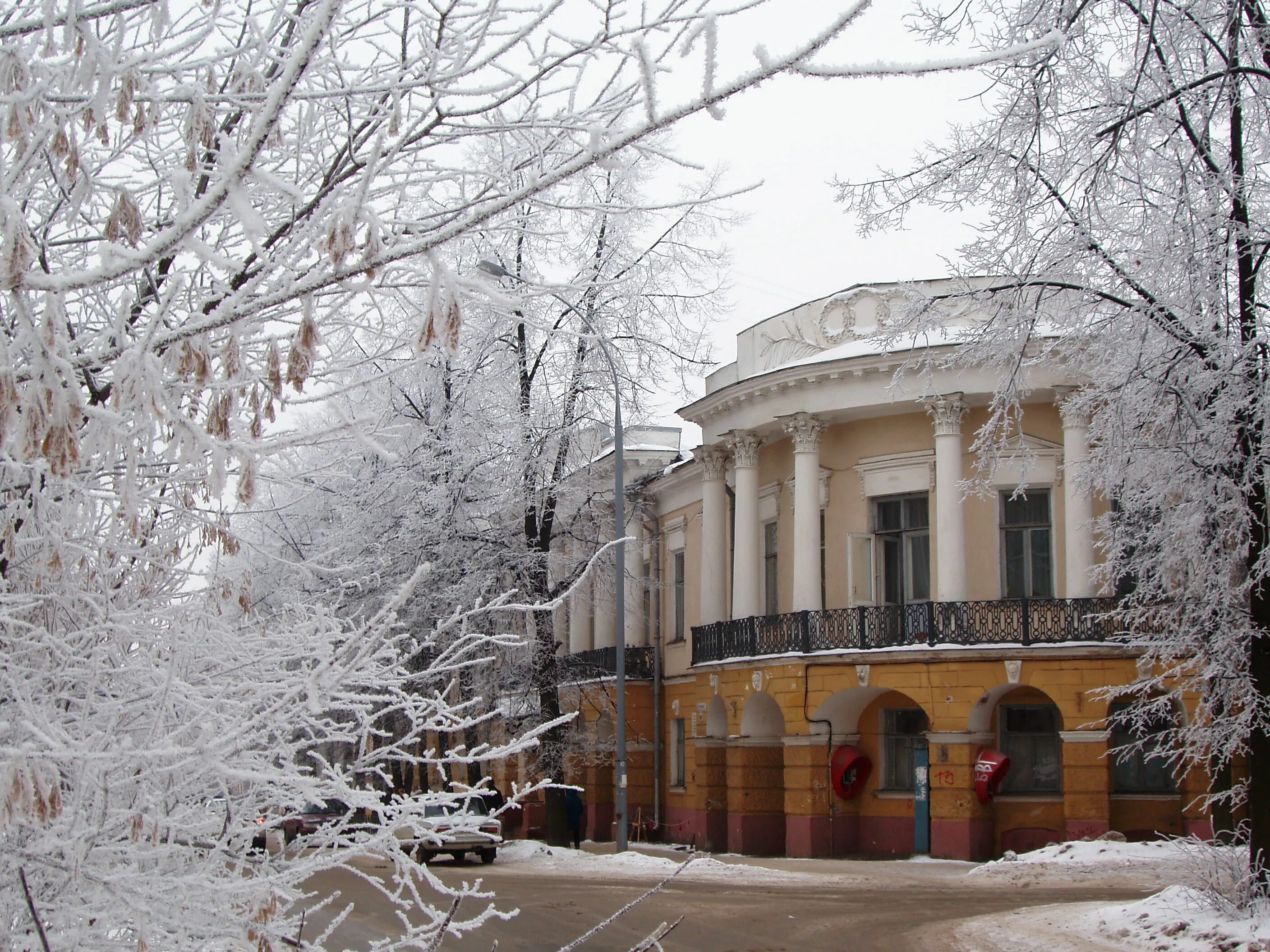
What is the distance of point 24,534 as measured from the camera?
11.4ft

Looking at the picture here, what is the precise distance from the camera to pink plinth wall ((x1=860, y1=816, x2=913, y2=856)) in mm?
26906

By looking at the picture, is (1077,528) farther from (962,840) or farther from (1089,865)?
(1089,865)

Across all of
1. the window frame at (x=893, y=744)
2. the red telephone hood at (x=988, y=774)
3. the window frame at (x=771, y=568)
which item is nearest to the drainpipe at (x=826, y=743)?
the window frame at (x=893, y=744)

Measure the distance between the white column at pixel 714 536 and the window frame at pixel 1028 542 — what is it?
6.75 m

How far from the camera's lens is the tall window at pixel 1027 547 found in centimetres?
2673

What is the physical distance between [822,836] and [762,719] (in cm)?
317

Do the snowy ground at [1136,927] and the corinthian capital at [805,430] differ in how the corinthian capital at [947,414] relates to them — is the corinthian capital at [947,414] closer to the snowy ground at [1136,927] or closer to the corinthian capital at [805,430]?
the corinthian capital at [805,430]

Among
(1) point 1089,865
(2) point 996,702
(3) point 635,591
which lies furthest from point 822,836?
(3) point 635,591

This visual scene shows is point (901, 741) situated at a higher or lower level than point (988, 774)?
higher

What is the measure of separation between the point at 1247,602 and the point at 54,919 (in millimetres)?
12674

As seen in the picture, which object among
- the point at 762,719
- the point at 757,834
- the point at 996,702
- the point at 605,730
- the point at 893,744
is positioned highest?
the point at 996,702

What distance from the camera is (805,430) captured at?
28000 mm

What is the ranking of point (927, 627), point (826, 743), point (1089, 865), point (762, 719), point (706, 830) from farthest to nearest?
point (706, 830) < point (762, 719) < point (826, 743) < point (927, 627) < point (1089, 865)

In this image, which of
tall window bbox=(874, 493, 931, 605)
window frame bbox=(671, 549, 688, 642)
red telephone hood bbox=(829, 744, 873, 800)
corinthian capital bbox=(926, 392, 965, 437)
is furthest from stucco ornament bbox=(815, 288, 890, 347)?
window frame bbox=(671, 549, 688, 642)
